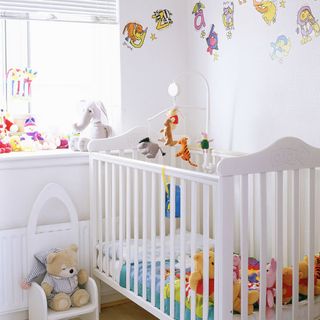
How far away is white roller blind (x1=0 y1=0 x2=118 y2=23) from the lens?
2829 millimetres

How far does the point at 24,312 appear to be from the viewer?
284 cm

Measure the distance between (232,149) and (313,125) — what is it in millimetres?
576

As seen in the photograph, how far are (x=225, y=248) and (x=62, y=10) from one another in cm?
163

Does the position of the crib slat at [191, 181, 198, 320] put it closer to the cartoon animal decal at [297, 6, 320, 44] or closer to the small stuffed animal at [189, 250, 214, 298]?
the small stuffed animal at [189, 250, 214, 298]

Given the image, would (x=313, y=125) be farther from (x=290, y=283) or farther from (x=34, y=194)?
(x=34, y=194)

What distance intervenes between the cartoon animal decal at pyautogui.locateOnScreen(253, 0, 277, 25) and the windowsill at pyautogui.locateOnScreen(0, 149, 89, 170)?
1076 mm

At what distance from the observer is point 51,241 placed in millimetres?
2797

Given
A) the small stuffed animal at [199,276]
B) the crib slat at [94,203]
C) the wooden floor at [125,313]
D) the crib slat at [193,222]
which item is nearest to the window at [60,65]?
the crib slat at [94,203]

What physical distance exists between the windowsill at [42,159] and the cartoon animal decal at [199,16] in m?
0.91

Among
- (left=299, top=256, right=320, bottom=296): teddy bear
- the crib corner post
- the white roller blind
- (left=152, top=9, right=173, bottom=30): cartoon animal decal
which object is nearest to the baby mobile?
the white roller blind

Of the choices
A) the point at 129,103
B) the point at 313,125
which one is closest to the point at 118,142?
the point at 129,103

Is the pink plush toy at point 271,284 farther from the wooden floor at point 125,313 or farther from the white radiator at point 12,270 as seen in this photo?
the white radiator at point 12,270

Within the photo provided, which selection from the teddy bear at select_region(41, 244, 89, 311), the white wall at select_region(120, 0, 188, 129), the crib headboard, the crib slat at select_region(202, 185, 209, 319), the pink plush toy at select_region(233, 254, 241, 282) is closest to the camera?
the crib slat at select_region(202, 185, 209, 319)

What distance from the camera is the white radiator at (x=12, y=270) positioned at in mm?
2709
